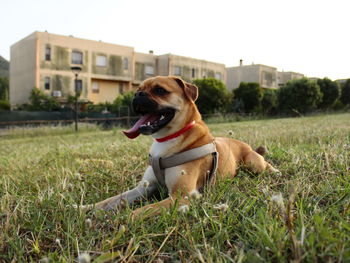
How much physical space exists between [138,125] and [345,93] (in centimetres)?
3019

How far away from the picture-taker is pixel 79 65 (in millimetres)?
29875

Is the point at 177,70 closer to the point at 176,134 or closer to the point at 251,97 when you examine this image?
the point at 251,97

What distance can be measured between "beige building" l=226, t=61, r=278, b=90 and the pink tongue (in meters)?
46.0

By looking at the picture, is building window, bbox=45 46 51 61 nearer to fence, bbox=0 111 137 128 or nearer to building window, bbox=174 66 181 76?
fence, bbox=0 111 137 128

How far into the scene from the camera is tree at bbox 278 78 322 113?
22.5 meters

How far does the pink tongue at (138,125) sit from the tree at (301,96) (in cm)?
2158

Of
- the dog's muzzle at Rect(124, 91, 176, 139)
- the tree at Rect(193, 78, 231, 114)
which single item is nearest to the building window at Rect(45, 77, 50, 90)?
the tree at Rect(193, 78, 231, 114)

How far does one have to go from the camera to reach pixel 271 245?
113 cm

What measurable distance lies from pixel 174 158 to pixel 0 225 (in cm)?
116

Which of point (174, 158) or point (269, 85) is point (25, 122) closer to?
point (174, 158)

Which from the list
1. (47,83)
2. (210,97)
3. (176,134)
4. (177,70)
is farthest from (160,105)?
(177,70)

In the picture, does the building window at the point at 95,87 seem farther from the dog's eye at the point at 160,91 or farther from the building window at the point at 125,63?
the dog's eye at the point at 160,91

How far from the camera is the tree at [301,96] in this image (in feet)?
73.8

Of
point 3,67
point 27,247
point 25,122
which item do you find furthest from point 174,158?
point 3,67
